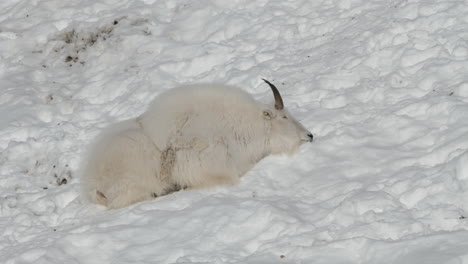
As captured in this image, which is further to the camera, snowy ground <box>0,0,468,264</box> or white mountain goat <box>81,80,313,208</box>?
white mountain goat <box>81,80,313,208</box>

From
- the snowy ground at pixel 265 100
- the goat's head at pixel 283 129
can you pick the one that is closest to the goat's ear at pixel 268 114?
the goat's head at pixel 283 129

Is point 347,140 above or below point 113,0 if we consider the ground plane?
below

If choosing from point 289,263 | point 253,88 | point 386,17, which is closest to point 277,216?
point 289,263

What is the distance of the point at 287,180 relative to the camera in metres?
6.78

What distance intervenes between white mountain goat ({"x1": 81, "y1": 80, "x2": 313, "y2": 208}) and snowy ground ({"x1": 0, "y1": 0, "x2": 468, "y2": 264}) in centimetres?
19

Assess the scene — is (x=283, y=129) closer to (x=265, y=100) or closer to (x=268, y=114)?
(x=268, y=114)

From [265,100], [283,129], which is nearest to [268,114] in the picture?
[283,129]

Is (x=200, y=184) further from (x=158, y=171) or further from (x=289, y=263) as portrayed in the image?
(x=289, y=263)

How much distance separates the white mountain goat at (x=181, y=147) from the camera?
6.71 metres

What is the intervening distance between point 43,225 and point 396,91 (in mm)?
4280

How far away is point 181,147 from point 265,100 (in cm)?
185

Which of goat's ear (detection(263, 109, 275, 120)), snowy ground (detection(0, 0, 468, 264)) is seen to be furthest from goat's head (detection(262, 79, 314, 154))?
snowy ground (detection(0, 0, 468, 264))

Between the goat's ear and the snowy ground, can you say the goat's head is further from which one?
the snowy ground

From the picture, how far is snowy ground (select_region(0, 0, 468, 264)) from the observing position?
557 cm
